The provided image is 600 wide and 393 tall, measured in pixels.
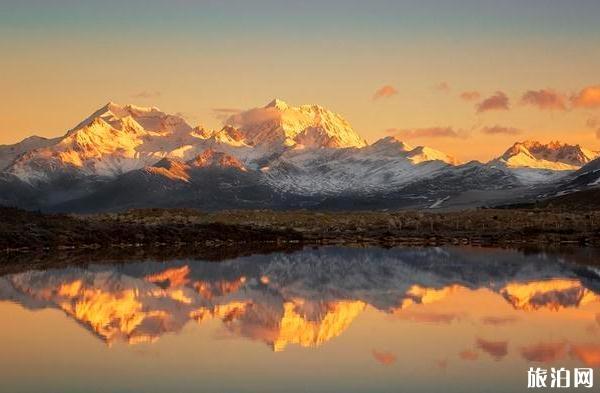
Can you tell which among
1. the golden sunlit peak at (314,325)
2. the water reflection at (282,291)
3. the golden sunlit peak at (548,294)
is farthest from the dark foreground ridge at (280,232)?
the golden sunlit peak at (314,325)

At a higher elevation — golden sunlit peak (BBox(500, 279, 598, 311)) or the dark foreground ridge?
the dark foreground ridge

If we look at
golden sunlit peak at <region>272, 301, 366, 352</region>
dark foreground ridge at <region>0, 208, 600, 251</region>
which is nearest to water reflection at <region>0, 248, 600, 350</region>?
golden sunlit peak at <region>272, 301, 366, 352</region>

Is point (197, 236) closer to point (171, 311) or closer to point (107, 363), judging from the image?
point (171, 311)

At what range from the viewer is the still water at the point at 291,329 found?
2028 centimetres

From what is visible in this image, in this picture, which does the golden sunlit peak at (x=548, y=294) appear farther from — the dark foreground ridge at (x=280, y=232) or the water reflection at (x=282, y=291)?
the dark foreground ridge at (x=280, y=232)

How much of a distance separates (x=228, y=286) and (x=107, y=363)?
55.1ft

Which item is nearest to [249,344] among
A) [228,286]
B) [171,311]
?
[171,311]

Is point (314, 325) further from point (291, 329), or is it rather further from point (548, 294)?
point (548, 294)

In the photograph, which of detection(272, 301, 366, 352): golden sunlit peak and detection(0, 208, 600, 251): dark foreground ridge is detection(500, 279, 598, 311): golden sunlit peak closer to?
detection(272, 301, 366, 352): golden sunlit peak

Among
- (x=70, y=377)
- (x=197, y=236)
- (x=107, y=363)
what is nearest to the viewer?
(x=70, y=377)

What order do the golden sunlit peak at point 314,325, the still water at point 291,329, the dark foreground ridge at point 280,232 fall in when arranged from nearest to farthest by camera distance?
the still water at point 291,329 < the golden sunlit peak at point 314,325 < the dark foreground ridge at point 280,232

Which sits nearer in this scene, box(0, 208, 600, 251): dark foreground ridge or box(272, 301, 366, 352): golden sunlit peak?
box(272, 301, 366, 352): golden sunlit peak

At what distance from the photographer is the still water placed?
66.5 ft

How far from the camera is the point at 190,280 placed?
4072cm
